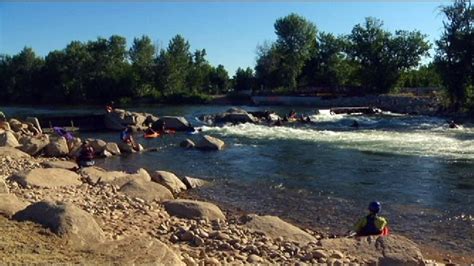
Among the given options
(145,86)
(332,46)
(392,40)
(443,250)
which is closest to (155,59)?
(145,86)

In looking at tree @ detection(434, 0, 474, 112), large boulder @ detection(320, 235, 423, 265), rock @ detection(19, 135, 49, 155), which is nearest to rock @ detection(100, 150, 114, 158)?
rock @ detection(19, 135, 49, 155)

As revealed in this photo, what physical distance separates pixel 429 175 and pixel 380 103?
173 feet

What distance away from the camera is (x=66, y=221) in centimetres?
958

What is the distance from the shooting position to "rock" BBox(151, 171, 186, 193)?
1877 centimetres

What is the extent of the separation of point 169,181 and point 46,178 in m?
4.35

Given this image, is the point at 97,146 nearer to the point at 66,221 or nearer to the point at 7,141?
the point at 7,141

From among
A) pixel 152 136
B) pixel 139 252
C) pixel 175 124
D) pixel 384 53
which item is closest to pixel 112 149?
pixel 152 136

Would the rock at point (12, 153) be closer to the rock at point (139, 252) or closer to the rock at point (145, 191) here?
the rock at point (145, 191)

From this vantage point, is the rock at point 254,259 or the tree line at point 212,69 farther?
the tree line at point 212,69

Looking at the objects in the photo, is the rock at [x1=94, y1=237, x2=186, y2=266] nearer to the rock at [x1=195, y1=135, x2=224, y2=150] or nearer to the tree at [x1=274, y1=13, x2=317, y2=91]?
the rock at [x1=195, y1=135, x2=224, y2=150]

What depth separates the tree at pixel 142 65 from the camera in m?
99.8

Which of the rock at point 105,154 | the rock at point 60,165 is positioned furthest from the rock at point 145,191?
the rock at point 105,154

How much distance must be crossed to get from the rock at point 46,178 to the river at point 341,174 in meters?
4.64

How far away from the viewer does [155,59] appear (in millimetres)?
103375
